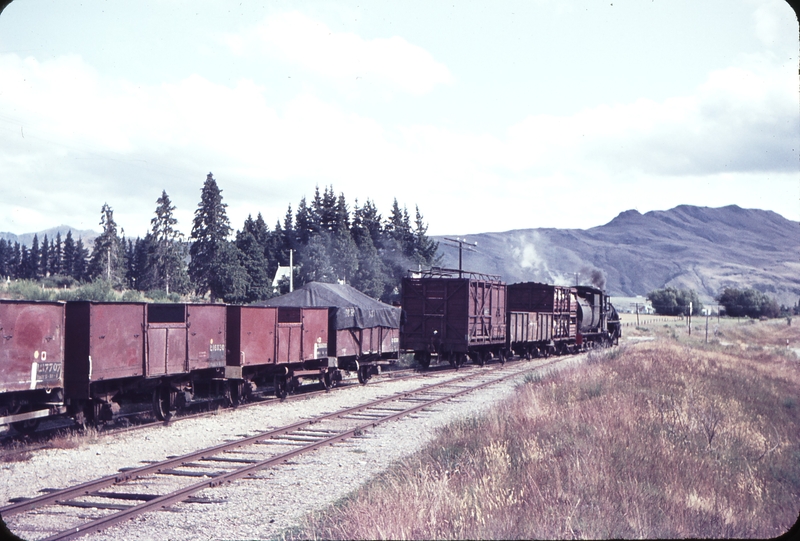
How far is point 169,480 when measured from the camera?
9305mm

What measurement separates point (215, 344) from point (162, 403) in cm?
183

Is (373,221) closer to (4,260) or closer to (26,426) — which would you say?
(26,426)

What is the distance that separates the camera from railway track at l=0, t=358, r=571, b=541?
24.2 feet

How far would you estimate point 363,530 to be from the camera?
19.5 feet

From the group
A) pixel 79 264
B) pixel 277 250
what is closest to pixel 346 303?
pixel 277 250

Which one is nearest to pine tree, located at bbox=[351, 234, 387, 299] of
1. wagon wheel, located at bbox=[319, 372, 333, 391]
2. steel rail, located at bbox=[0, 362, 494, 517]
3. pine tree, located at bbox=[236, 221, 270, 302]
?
pine tree, located at bbox=[236, 221, 270, 302]

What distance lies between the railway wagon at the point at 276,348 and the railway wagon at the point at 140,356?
0.42 meters

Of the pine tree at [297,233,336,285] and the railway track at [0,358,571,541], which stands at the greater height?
the pine tree at [297,233,336,285]

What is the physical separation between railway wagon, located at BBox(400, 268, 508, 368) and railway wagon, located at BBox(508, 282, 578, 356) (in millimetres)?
4505

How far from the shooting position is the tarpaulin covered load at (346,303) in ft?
73.5

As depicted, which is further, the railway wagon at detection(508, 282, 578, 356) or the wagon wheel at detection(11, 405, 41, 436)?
the railway wagon at detection(508, 282, 578, 356)

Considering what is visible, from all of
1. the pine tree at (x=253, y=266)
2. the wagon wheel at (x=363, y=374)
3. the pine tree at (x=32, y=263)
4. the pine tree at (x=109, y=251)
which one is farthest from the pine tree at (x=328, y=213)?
the pine tree at (x=32, y=263)

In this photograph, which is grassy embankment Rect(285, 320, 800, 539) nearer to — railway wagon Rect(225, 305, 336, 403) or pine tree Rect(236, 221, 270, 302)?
railway wagon Rect(225, 305, 336, 403)

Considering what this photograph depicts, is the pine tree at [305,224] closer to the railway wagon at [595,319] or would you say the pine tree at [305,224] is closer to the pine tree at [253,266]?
the pine tree at [253,266]
